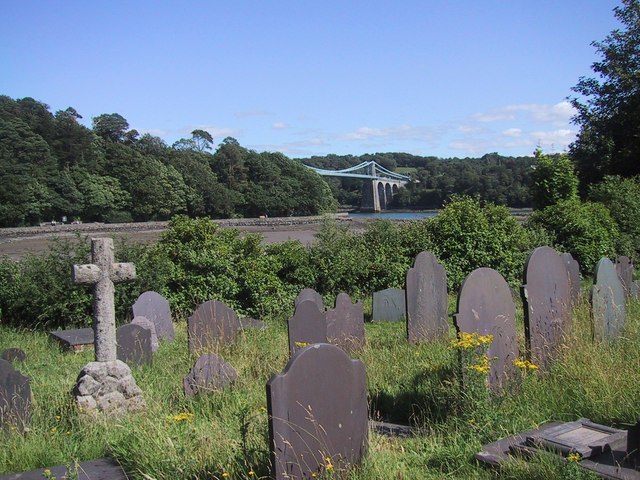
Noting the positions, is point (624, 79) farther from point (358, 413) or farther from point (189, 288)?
point (358, 413)

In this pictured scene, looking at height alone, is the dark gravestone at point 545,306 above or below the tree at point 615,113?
below

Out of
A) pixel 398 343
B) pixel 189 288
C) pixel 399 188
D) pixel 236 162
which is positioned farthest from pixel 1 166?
pixel 398 343

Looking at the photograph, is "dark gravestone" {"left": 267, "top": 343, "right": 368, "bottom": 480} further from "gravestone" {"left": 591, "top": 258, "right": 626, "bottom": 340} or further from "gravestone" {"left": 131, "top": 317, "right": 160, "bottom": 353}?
"gravestone" {"left": 131, "top": 317, "right": 160, "bottom": 353}

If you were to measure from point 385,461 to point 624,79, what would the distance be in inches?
1101

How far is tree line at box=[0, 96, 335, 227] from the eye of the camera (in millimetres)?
62250

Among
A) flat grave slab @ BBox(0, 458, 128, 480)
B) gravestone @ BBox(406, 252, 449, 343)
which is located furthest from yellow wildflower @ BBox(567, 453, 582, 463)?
gravestone @ BBox(406, 252, 449, 343)

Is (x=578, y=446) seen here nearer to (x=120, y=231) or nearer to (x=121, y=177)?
(x=120, y=231)

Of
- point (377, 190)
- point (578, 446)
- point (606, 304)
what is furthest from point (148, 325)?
point (377, 190)

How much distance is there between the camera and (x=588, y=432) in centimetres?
417

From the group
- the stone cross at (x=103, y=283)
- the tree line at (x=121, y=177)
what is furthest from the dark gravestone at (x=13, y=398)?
the tree line at (x=121, y=177)

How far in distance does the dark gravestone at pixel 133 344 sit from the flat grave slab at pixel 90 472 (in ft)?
10.3

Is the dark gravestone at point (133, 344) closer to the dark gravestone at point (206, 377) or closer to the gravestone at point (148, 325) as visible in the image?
the gravestone at point (148, 325)

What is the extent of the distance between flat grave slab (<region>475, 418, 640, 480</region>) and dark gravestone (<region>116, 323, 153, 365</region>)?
490 cm

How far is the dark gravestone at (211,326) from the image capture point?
8.41 m
